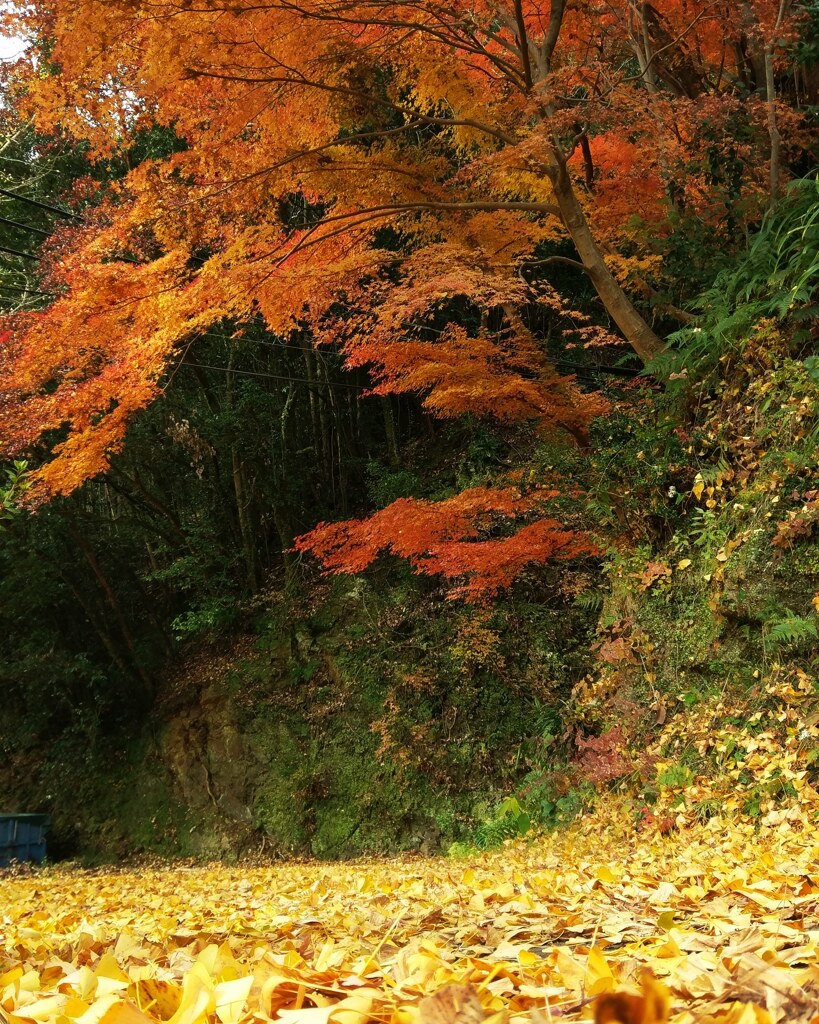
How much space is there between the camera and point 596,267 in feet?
22.6

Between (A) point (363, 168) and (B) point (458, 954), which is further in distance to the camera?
(A) point (363, 168)

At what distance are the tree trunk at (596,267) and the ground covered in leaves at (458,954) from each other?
190 inches

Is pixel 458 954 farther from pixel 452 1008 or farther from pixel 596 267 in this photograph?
pixel 596 267

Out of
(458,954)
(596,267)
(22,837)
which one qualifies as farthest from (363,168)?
(22,837)

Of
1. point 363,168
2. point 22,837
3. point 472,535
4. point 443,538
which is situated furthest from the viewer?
point 22,837

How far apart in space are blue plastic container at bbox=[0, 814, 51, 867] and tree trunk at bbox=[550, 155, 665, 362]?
11.3 m

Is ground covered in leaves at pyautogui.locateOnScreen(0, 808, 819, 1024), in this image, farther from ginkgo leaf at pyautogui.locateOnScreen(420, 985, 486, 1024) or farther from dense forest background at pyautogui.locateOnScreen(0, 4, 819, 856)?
dense forest background at pyautogui.locateOnScreen(0, 4, 819, 856)

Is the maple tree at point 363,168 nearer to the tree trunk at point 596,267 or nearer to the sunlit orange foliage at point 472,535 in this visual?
the tree trunk at point 596,267

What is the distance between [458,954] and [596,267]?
6142 mm


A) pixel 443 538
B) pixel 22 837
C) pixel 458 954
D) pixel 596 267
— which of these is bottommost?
pixel 22 837

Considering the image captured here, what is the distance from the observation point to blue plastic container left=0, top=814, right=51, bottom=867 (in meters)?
12.4

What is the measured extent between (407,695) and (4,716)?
27.8 ft

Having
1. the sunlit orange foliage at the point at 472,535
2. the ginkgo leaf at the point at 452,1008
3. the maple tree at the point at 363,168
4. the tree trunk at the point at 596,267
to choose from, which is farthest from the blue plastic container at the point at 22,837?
the ginkgo leaf at the point at 452,1008

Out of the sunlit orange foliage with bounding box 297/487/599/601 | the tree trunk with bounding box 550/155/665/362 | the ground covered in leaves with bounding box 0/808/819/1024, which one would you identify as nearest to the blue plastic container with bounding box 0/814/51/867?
the sunlit orange foliage with bounding box 297/487/599/601
